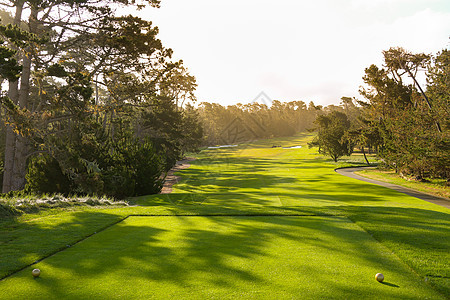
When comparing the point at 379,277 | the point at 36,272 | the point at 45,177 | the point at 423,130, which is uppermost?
the point at 423,130

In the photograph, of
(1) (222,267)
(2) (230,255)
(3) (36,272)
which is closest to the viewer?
(3) (36,272)

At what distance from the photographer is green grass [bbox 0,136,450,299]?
456 cm

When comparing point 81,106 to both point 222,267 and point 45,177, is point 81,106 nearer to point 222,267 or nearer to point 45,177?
point 45,177

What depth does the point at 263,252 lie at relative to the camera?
6.28m

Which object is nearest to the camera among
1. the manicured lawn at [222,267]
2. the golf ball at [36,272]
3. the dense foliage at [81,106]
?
the manicured lawn at [222,267]

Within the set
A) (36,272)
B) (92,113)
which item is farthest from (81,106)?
(36,272)

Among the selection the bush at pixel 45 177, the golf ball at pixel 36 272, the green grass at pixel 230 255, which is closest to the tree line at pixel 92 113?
the bush at pixel 45 177

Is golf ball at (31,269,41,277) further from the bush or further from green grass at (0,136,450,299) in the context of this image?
the bush

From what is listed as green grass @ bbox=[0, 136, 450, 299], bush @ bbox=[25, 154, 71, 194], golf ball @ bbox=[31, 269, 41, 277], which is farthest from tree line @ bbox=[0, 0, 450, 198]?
golf ball @ bbox=[31, 269, 41, 277]

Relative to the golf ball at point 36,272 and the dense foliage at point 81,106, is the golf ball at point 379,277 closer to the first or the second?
the golf ball at point 36,272

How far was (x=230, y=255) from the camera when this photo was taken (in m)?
6.03

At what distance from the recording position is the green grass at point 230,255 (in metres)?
4.56

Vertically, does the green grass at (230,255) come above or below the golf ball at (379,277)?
below

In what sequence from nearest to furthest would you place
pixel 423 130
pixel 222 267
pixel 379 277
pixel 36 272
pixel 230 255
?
pixel 379 277
pixel 36 272
pixel 222 267
pixel 230 255
pixel 423 130
